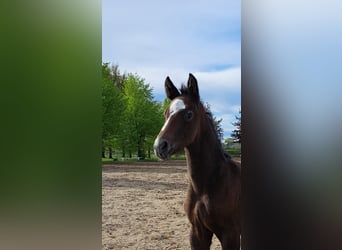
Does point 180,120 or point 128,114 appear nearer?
point 180,120

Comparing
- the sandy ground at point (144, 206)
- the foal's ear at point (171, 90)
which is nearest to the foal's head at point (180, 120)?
the foal's ear at point (171, 90)

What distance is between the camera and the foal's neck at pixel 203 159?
179 cm

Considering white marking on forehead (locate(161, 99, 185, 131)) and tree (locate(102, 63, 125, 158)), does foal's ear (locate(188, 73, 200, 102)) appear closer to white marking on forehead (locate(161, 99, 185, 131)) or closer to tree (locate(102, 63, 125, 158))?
white marking on forehead (locate(161, 99, 185, 131))

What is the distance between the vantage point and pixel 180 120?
5.59 feet

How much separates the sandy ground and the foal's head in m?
0.33

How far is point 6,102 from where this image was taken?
1467 millimetres

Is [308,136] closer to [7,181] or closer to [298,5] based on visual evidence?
[298,5]

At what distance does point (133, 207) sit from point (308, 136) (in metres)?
1.23

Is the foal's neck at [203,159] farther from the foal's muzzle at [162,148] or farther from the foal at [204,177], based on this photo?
the foal's muzzle at [162,148]

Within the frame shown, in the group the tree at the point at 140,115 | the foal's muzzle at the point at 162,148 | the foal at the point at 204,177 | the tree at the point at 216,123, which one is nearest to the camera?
the foal's muzzle at the point at 162,148

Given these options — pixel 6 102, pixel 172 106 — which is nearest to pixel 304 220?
pixel 172 106

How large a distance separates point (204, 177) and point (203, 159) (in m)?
0.09

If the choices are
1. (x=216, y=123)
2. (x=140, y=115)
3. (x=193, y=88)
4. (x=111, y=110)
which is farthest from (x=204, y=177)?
(x=111, y=110)

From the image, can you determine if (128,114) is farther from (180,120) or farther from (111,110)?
(180,120)
